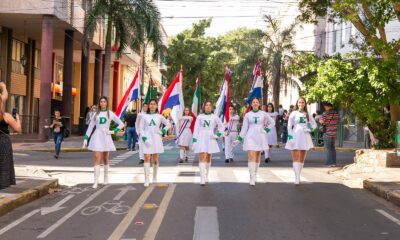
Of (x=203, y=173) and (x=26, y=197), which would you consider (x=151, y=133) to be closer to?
(x=203, y=173)

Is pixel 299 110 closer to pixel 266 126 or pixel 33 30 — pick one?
pixel 266 126

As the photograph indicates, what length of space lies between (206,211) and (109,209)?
5.05ft

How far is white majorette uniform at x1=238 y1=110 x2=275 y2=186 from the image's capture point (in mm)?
13805

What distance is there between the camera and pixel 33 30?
37.7 meters

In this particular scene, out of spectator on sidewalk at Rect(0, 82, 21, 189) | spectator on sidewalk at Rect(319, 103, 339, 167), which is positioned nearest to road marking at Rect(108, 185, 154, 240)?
spectator on sidewalk at Rect(0, 82, 21, 189)

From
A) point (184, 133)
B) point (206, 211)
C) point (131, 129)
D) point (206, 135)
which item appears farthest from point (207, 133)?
point (131, 129)

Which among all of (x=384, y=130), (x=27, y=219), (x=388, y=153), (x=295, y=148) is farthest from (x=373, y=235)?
(x=384, y=130)

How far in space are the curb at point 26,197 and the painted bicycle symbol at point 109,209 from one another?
1.15m

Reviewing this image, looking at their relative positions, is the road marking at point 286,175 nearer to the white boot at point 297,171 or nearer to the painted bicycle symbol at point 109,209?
the white boot at point 297,171

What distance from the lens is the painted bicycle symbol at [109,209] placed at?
9.83 meters

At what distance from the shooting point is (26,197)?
36.0 feet

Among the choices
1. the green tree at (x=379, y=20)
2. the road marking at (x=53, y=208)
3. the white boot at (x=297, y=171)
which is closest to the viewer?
the road marking at (x=53, y=208)

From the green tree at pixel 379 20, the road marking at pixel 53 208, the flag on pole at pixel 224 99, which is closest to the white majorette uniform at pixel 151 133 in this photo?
the road marking at pixel 53 208

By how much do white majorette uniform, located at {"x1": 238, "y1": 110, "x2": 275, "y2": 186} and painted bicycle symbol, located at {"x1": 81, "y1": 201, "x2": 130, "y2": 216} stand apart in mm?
3951
